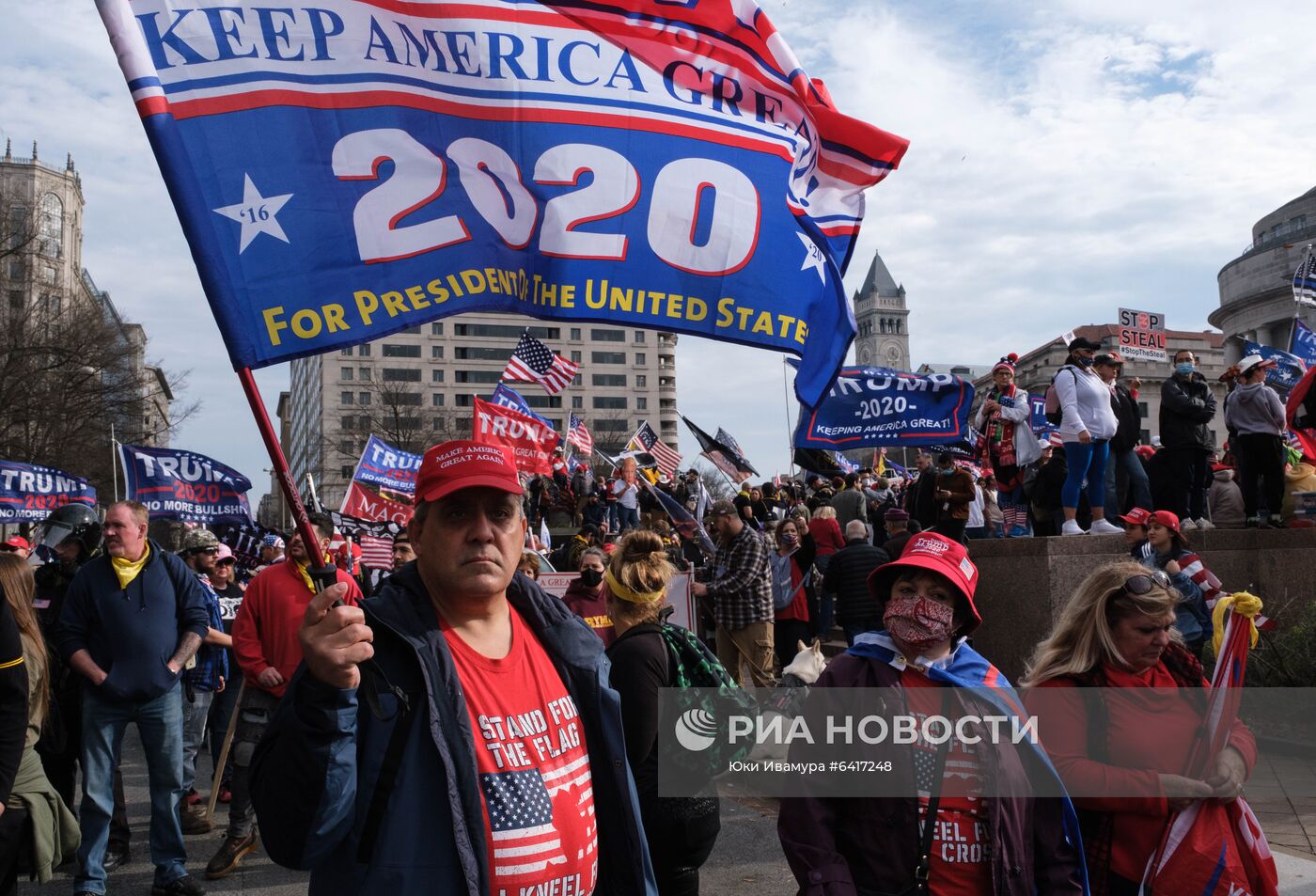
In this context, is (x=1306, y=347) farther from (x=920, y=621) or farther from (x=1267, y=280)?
(x=1267, y=280)

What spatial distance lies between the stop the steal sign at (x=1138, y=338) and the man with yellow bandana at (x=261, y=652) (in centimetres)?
3317

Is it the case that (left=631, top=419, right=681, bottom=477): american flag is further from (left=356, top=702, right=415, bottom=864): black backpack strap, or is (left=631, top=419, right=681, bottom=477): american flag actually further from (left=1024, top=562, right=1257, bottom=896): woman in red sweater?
(left=356, top=702, right=415, bottom=864): black backpack strap

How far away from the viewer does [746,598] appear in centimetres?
991

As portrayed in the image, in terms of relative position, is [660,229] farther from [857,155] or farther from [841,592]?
[841,592]

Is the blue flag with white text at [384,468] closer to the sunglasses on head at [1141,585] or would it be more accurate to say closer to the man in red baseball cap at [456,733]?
the sunglasses on head at [1141,585]

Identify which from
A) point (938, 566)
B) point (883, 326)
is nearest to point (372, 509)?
point (938, 566)

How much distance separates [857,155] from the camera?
4812 mm

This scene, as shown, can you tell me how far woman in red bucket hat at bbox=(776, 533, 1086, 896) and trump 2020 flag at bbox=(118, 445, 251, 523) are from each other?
13.5 meters

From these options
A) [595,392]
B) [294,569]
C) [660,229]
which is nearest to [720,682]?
[660,229]

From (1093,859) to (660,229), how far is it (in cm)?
244

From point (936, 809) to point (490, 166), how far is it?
2.31 meters

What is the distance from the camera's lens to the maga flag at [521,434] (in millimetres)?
11914

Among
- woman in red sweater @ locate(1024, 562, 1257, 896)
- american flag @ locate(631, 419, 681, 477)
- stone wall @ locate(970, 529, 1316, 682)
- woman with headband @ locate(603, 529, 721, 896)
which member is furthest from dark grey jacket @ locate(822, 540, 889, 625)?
american flag @ locate(631, 419, 681, 477)

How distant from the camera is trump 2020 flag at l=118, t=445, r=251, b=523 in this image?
1515cm
